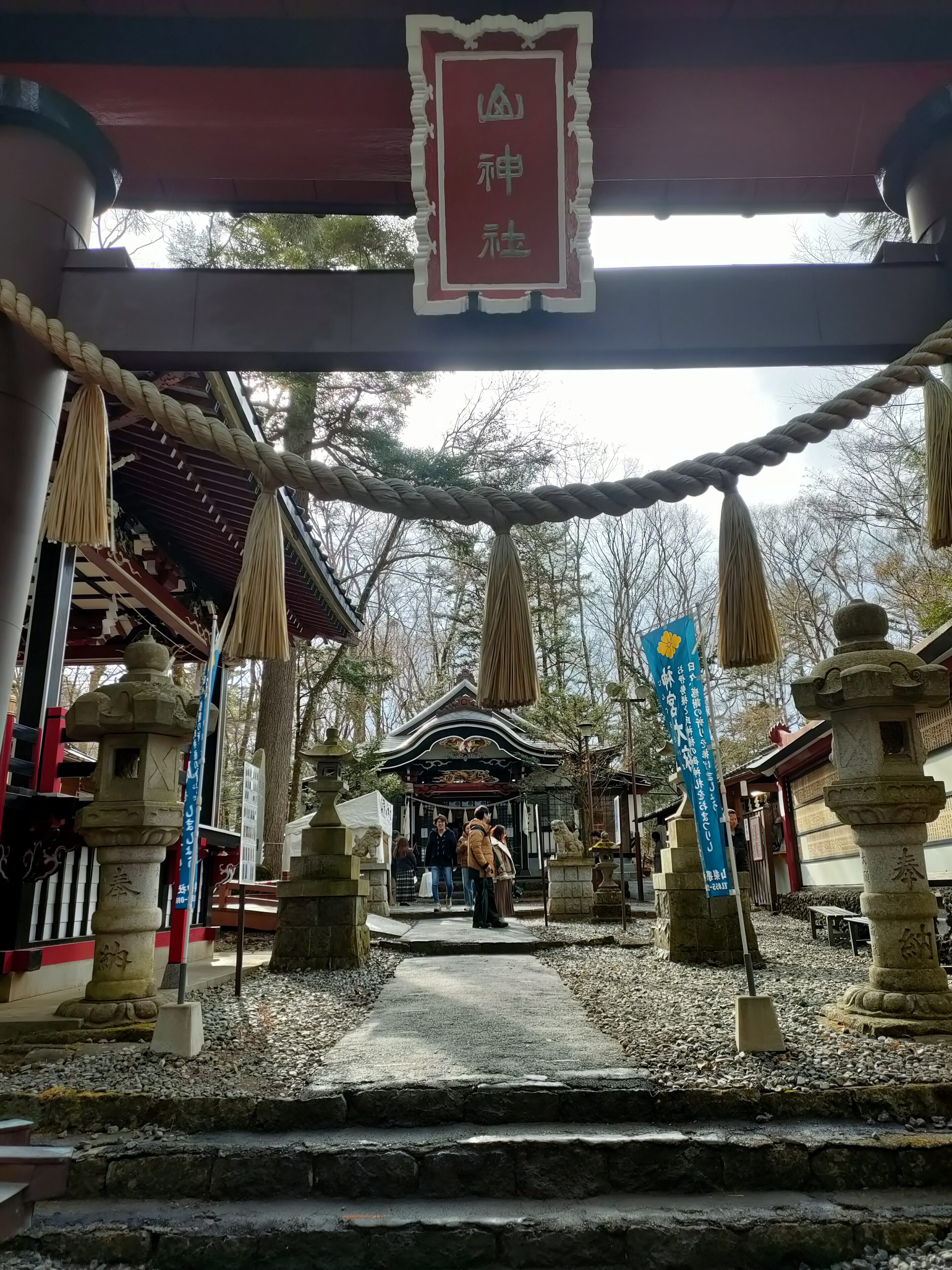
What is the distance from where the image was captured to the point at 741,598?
10.2 feet

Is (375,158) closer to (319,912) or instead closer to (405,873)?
(319,912)

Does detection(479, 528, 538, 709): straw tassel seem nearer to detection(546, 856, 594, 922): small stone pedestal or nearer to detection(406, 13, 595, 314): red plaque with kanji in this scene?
detection(406, 13, 595, 314): red plaque with kanji

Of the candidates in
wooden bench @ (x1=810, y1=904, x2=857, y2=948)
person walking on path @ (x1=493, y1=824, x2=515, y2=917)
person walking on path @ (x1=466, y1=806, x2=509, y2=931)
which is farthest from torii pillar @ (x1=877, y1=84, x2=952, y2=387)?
person walking on path @ (x1=493, y1=824, x2=515, y2=917)

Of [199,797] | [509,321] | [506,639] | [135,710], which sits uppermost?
[509,321]

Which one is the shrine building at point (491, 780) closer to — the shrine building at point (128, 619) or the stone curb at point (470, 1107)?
the shrine building at point (128, 619)

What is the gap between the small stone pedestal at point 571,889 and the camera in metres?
14.2

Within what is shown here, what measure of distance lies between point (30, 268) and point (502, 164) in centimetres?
196

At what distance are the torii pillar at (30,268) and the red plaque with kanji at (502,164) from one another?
4.90ft

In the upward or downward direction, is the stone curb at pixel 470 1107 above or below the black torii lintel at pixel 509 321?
below

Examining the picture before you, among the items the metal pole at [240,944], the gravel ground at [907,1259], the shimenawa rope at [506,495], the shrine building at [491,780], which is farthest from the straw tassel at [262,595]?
the shrine building at [491,780]

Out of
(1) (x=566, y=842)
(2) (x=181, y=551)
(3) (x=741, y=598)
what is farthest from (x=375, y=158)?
(1) (x=566, y=842)

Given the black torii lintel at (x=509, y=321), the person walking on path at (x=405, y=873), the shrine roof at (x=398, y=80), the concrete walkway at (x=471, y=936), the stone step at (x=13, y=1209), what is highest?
the shrine roof at (x=398, y=80)

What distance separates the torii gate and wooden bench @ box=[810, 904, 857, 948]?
7.36 m

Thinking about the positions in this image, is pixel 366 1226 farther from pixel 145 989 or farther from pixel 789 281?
pixel 789 281
